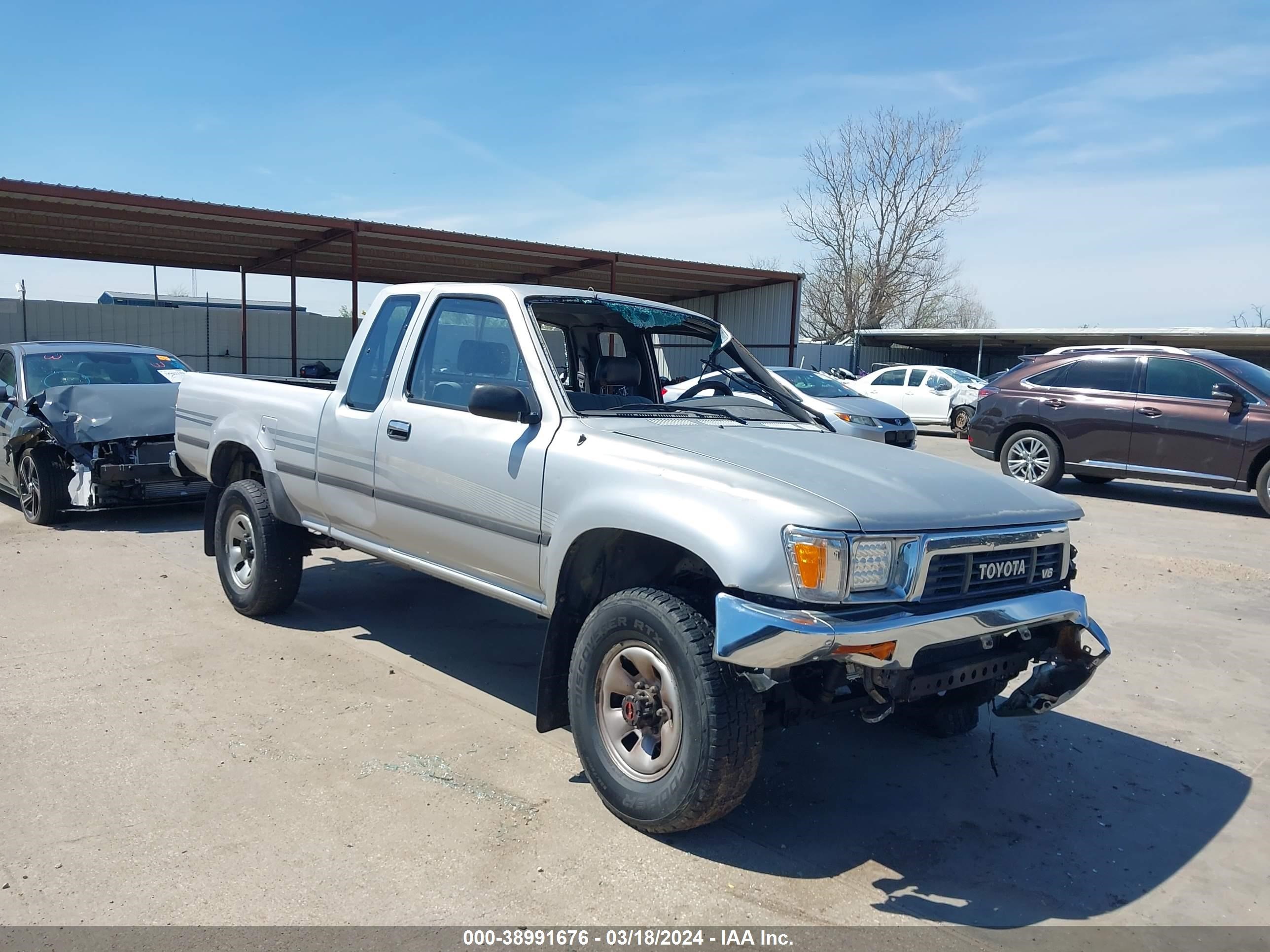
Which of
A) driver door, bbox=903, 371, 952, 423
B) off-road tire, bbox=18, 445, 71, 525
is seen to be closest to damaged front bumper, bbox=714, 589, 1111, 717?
off-road tire, bbox=18, 445, 71, 525

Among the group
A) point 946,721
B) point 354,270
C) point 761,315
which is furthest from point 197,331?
point 946,721

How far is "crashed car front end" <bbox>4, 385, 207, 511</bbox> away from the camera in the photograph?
8492mm

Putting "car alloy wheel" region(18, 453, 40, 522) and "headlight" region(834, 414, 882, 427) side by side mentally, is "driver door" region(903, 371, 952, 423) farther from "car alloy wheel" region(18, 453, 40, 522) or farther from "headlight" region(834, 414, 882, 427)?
"car alloy wheel" region(18, 453, 40, 522)

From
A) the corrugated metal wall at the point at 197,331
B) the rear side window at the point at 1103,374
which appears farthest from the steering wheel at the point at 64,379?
the corrugated metal wall at the point at 197,331

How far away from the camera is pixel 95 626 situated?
574cm

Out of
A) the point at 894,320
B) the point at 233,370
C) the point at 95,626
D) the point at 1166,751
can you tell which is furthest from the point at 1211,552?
the point at 894,320

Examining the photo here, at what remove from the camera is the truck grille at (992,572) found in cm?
327

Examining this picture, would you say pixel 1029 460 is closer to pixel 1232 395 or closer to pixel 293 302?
pixel 1232 395

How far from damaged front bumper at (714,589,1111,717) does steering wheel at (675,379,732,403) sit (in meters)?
2.02

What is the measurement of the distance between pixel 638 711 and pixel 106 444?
23.2ft

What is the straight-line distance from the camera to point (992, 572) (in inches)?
136

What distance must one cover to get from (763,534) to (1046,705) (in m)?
1.40

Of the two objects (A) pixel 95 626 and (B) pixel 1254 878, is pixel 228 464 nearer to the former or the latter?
(A) pixel 95 626

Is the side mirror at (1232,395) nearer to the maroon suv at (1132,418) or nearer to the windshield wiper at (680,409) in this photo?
the maroon suv at (1132,418)
